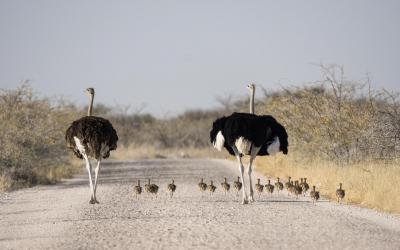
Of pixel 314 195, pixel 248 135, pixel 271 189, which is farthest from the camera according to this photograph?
pixel 271 189

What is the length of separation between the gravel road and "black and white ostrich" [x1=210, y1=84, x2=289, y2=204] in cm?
118

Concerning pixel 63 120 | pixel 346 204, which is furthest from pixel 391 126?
pixel 63 120

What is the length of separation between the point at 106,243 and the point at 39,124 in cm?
1963

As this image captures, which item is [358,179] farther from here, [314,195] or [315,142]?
[315,142]

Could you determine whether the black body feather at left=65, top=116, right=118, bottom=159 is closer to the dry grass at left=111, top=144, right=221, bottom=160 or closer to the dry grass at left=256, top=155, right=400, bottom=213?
the dry grass at left=256, top=155, right=400, bottom=213

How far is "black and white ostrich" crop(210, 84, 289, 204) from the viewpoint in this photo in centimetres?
1911

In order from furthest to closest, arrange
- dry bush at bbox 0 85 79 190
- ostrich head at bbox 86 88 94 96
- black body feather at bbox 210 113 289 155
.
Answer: dry bush at bbox 0 85 79 190
ostrich head at bbox 86 88 94 96
black body feather at bbox 210 113 289 155

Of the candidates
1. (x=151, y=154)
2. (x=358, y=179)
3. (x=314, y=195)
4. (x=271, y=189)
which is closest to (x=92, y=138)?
(x=271, y=189)

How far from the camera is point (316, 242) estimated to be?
12.7 meters

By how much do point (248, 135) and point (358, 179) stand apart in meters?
3.87

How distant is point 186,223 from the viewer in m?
15.4

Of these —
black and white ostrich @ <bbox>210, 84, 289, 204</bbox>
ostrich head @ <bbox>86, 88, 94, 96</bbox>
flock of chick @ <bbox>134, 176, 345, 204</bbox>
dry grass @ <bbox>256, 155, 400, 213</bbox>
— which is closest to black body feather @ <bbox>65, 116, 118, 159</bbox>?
flock of chick @ <bbox>134, 176, 345, 204</bbox>

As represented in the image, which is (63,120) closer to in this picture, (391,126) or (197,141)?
(391,126)

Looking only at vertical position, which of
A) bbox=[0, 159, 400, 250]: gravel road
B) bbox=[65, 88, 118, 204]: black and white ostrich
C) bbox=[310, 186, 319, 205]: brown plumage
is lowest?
bbox=[0, 159, 400, 250]: gravel road
